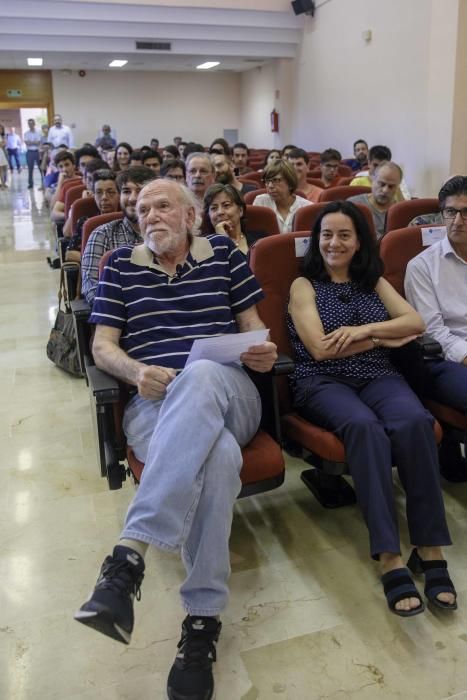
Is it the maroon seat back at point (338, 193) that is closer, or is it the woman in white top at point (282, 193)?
the woman in white top at point (282, 193)

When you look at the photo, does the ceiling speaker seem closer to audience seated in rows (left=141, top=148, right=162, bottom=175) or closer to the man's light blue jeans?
→ audience seated in rows (left=141, top=148, right=162, bottom=175)

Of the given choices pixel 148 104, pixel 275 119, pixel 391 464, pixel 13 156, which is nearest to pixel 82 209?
pixel 391 464

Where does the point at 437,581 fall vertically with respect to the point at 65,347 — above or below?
below

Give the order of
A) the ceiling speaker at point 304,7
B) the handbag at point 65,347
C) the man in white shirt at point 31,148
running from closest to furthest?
the handbag at point 65,347, the ceiling speaker at point 304,7, the man in white shirt at point 31,148

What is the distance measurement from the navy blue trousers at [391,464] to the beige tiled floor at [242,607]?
0.20 m

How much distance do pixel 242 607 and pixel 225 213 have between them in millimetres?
1646

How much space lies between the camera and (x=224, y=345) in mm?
1649

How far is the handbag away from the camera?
10.7 ft

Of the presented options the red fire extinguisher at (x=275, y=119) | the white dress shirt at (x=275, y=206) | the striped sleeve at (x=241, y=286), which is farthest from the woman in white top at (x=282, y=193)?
the red fire extinguisher at (x=275, y=119)

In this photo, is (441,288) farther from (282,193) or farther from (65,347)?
(65,347)

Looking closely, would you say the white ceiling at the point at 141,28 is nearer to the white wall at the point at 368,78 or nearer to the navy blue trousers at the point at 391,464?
the white wall at the point at 368,78

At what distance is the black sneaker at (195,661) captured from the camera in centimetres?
139

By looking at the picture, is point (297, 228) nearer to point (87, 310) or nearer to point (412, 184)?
point (87, 310)

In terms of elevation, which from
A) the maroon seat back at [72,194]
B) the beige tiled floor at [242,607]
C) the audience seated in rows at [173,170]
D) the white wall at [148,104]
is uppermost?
the white wall at [148,104]
